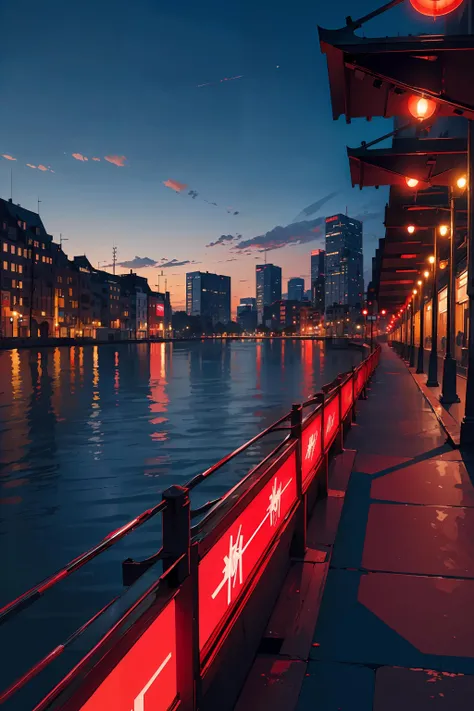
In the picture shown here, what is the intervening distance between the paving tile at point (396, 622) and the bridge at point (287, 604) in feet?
0.05

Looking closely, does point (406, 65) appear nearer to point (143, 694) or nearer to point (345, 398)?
point (345, 398)

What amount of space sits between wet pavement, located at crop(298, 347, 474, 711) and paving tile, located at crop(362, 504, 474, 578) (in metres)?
0.01

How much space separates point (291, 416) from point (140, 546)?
3.77m

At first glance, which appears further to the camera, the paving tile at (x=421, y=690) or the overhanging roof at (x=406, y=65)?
the overhanging roof at (x=406, y=65)

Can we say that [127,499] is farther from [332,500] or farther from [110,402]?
[110,402]

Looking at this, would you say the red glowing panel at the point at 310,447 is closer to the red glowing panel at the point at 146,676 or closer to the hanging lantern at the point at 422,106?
the red glowing panel at the point at 146,676

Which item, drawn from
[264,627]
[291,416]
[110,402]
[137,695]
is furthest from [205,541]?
[110,402]

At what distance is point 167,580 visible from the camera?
238cm

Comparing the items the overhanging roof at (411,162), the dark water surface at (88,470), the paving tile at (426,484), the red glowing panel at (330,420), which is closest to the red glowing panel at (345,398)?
the red glowing panel at (330,420)

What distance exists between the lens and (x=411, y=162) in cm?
1304

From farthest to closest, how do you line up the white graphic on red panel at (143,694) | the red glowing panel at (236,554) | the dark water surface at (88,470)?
the dark water surface at (88,470) < the red glowing panel at (236,554) < the white graphic on red panel at (143,694)

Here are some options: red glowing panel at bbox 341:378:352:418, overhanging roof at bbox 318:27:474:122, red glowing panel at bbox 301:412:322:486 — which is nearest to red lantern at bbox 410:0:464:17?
overhanging roof at bbox 318:27:474:122

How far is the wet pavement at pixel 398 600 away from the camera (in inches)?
141

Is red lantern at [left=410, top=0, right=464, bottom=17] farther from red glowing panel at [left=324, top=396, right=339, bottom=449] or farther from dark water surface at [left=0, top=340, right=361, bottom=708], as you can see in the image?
dark water surface at [left=0, top=340, right=361, bottom=708]
